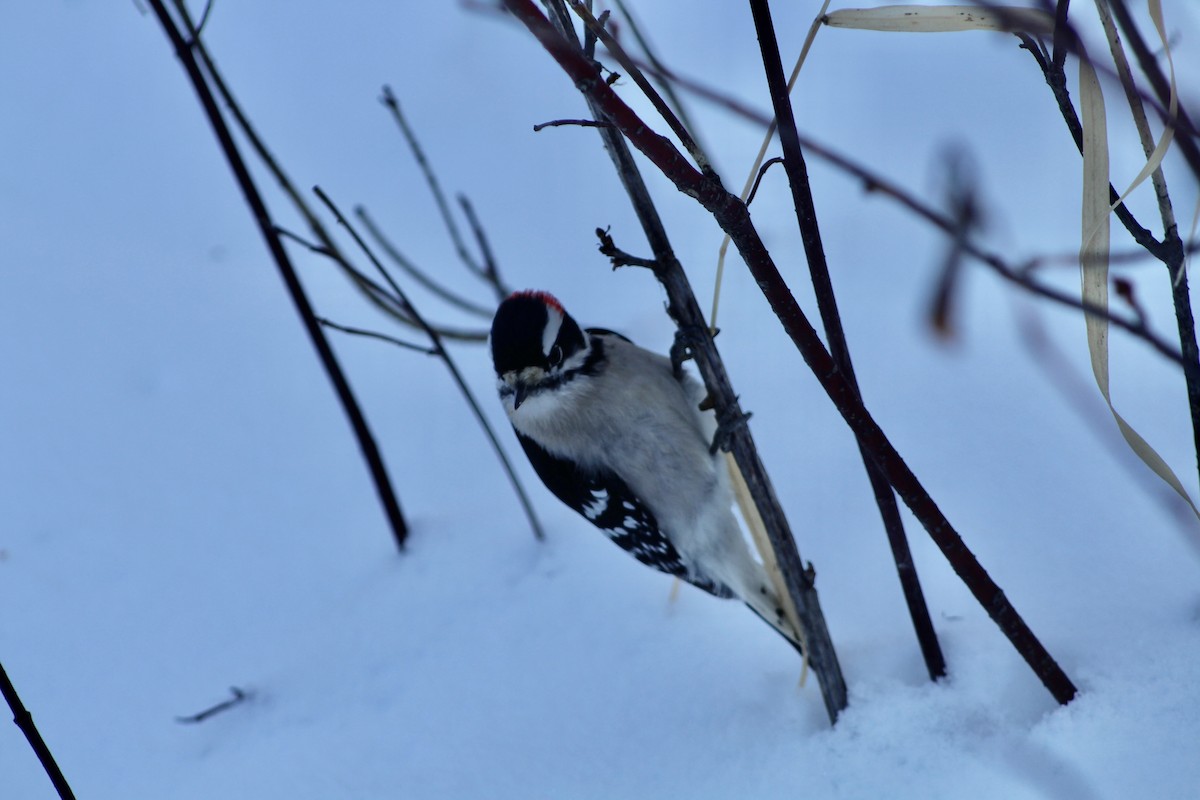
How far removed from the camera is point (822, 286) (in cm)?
171

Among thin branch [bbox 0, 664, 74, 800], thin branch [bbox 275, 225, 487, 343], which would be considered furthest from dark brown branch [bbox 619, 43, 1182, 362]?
thin branch [bbox 275, 225, 487, 343]

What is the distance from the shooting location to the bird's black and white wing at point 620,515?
8.48 feet

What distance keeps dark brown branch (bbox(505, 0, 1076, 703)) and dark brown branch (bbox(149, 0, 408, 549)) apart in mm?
1506

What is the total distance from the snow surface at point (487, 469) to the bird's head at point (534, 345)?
558 mm

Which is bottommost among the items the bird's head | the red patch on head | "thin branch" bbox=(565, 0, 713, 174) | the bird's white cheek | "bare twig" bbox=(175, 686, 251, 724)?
"bare twig" bbox=(175, 686, 251, 724)

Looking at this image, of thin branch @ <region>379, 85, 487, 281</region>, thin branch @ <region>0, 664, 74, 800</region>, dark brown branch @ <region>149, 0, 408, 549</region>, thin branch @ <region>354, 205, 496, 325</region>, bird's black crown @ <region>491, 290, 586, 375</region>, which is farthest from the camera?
thin branch @ <region>354, 205, 496, 325</region>

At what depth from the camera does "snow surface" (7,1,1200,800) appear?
211cm

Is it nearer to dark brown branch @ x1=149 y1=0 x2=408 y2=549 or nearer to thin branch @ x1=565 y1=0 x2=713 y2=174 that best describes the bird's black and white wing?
dark brown branch @ x1=149 y1=0 x2=408 y2=549

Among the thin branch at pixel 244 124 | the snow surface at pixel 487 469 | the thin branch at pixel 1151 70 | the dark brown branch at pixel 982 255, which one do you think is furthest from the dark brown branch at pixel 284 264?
the thin branch at pixel 1151 70

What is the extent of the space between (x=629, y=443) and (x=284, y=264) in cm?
110

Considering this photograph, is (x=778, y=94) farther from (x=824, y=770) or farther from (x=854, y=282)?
(x=854, y=282)

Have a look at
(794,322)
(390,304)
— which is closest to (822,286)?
(794,322)

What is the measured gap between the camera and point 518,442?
125 inches

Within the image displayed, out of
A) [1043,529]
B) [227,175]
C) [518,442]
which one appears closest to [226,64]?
[227,175]
